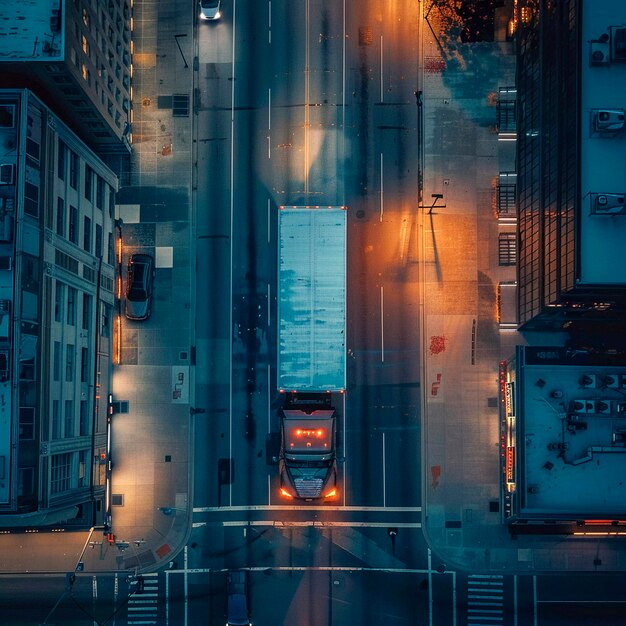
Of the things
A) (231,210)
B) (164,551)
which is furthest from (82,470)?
(231,210)

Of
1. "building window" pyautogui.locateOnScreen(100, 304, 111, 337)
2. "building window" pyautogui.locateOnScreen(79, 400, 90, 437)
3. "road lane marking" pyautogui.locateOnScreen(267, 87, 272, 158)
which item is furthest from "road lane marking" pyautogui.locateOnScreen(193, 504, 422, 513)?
"road lane marking" pyautogui.locateOnScreen(267, 87, 272, 158)

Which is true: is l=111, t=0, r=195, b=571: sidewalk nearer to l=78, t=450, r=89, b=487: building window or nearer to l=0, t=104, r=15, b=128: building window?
l=78, t=450, r=89, b=487: building window

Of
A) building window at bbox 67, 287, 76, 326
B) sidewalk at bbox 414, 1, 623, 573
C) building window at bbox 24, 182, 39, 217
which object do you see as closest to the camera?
building window at bbox 24, 182, 39, 217

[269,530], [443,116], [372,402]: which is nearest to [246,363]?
[372,402]

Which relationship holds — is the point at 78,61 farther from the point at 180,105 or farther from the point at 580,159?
the point at 580,159

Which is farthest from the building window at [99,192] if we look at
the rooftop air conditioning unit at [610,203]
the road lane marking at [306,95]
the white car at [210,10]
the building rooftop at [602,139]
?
the rooftop air conditioning unit at [610,203]

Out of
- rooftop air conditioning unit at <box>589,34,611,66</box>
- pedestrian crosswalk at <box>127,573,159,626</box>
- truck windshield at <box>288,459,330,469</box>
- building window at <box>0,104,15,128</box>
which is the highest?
rooftop air conditioning unit at <box>589,34,611,66</box>
